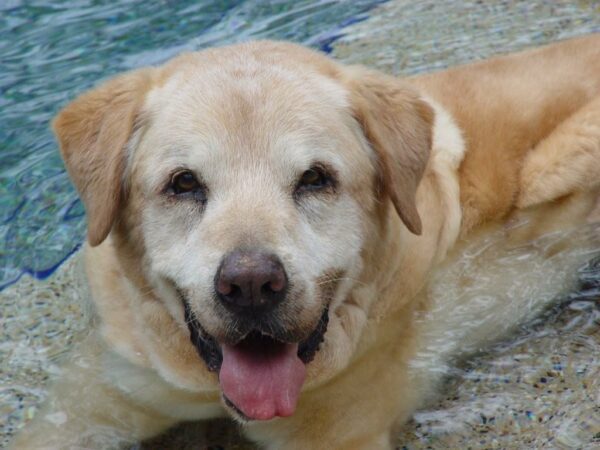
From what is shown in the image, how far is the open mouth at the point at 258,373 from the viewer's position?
330 centimetres

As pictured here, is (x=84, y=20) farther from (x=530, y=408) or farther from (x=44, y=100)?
(x=530, y=408)

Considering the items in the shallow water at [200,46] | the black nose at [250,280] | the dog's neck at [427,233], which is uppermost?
the black nose at [250,280]

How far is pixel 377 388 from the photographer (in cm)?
397

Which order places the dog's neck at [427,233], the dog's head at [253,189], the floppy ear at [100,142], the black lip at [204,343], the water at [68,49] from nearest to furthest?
the dog's head at [253,189]
the black lip at [204,343]
the floppy ear at [100,142]
the dog's neck at [427,233]
the water at [68,49]

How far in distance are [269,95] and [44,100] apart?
13.3 feet

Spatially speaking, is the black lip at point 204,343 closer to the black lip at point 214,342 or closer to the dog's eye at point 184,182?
the black lip at point 214,342

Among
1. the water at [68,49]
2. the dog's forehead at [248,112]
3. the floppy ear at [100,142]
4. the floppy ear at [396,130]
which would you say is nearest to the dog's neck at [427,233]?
the floppy ear at [396,130]

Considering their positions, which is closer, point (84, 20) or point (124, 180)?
point (124, 180)

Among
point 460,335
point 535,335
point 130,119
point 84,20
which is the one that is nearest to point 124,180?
point 130,119

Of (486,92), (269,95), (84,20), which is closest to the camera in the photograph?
(269,95)

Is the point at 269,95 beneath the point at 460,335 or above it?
above

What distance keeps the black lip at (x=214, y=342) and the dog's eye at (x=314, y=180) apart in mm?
458

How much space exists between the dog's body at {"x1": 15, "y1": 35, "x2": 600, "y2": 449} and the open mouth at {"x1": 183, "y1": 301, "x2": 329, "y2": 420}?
0.04 feet

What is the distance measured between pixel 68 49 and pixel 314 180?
486 centimetres
